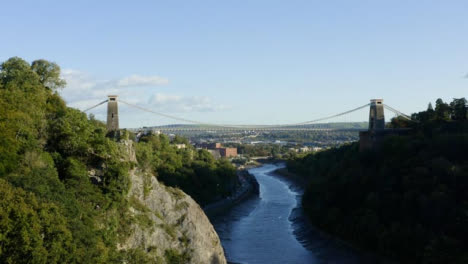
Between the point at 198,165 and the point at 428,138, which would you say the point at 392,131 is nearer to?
the point at 428,138

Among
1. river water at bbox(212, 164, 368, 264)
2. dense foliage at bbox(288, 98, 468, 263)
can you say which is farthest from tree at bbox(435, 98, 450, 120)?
river water at bbox(212, 164, 368, 264)

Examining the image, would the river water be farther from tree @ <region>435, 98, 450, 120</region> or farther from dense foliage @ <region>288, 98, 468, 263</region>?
tree @ <region>435, 98, 450, 120</region>

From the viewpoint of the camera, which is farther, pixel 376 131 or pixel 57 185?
pixel 376 131

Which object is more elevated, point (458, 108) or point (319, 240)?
point (458, 108)

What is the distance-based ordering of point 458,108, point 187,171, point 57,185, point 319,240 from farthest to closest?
point 187,171, point 458,108, point 319,240, point 57,185

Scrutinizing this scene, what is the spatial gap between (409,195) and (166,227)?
12470mm

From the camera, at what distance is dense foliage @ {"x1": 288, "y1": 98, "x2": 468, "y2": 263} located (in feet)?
78.6

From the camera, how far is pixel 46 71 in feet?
90.6

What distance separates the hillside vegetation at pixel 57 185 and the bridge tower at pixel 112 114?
5.15m

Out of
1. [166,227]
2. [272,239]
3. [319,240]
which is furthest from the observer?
[272,239]

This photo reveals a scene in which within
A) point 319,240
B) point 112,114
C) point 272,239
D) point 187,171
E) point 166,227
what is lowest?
point 272,239

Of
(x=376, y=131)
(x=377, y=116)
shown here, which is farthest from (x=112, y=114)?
(x=377, y=116)

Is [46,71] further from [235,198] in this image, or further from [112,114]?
[235,198]

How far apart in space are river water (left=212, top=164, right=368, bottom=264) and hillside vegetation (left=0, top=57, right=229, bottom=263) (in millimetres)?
7195
